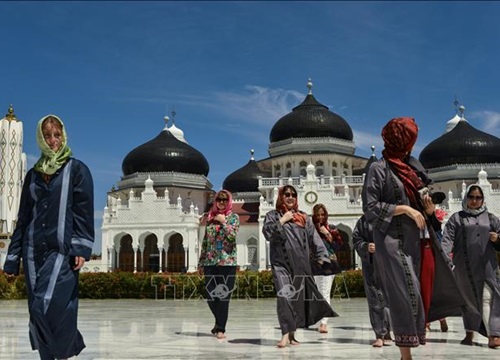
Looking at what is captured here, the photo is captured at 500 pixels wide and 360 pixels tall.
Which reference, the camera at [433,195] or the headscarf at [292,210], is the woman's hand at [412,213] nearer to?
the camera at [433,195]

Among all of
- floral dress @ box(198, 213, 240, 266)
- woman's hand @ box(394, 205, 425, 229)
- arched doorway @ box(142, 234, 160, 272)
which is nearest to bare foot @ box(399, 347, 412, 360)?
woman's hand @ box(394, 205, 425, 229)

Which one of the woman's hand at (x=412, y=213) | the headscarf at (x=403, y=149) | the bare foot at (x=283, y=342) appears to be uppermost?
the headscarf at (x=403, y=149)

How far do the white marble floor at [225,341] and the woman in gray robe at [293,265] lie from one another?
313 mm

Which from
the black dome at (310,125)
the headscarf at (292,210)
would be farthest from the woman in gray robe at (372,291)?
the black dome at (310,125)

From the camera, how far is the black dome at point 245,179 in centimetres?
5141

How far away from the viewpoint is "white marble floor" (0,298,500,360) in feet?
18.9

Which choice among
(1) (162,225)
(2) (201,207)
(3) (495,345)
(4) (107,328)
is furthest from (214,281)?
(2) (201,207)

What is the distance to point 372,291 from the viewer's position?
22.9 ft

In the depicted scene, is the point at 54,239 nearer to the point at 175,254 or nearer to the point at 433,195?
the point at 433,195

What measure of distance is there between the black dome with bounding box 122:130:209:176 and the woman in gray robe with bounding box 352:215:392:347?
137 feet

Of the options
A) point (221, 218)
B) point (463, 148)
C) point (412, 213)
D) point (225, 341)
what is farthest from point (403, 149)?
point (463, 148)

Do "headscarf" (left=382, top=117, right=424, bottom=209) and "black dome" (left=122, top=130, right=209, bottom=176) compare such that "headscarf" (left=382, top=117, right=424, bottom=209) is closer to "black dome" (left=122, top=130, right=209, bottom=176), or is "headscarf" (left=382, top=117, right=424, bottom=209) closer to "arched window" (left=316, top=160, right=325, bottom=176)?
"arched window" (left=316, top=160, right=325, bottom=176)

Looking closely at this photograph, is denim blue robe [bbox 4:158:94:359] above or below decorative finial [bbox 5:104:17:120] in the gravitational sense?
below

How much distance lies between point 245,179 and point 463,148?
1784cm
